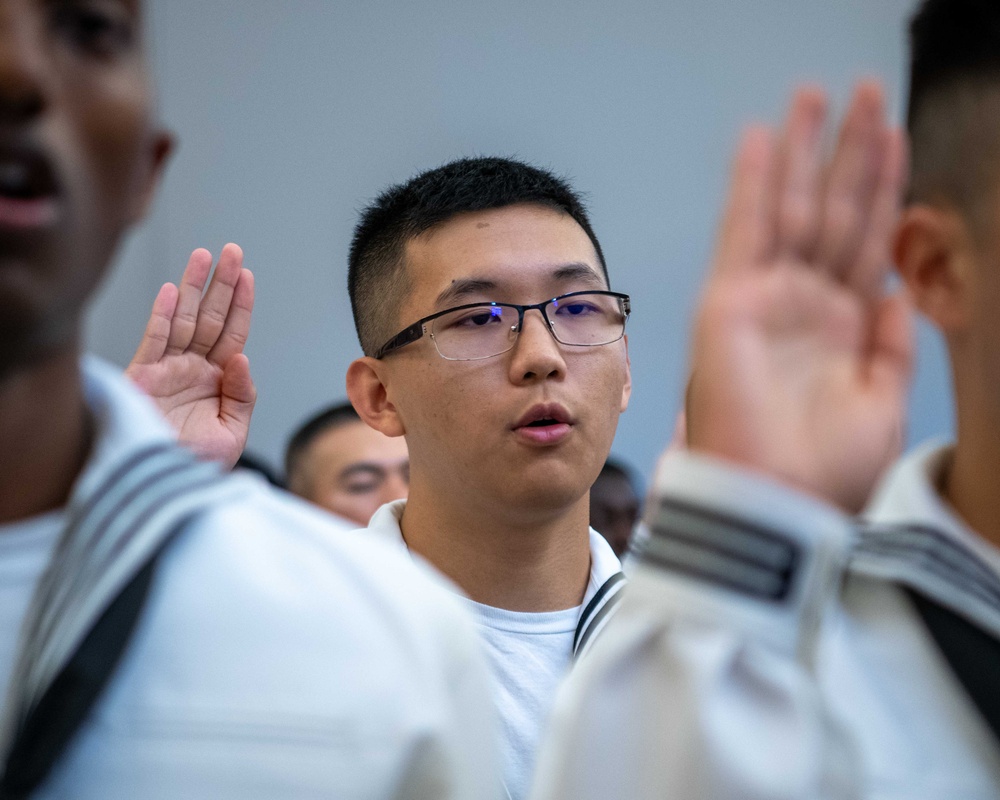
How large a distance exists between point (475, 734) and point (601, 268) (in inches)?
42.8

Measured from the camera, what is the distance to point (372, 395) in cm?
194

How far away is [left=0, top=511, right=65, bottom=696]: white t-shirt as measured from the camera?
86 cm

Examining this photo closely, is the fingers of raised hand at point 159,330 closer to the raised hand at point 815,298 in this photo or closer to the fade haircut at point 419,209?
the fade haircut at point 419,209

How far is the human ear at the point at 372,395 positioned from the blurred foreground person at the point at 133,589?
2.98 feet

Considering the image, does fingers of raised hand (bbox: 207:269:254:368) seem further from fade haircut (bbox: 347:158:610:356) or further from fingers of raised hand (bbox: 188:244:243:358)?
fade haircut (bbox: 347:158:610:356)

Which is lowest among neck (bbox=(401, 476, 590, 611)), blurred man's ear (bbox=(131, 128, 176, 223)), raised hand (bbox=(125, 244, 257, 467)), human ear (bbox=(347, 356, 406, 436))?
neck (bbox=(401, 476, 590, 611))

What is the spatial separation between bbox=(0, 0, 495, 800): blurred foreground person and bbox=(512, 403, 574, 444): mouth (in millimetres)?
649

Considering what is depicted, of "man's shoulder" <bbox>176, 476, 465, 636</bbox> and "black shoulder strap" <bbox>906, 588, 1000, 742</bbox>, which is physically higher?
"black shoulder strap" <bbox>906, 588, 1000, 742</bbox>

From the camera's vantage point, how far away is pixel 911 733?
2.98ft

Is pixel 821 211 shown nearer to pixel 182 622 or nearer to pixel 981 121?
pixel 981 121

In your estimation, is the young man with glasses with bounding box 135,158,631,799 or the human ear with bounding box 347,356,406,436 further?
the human ear with bounding box 347,356,406,436

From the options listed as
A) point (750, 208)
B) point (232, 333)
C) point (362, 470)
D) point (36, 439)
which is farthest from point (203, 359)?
point (362, 470)

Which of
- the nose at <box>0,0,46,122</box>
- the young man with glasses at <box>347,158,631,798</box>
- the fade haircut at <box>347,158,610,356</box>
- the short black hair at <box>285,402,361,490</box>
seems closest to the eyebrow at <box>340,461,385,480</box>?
the short black hair at <box>285,402,361,490</box>

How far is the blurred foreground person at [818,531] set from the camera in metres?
0.87
